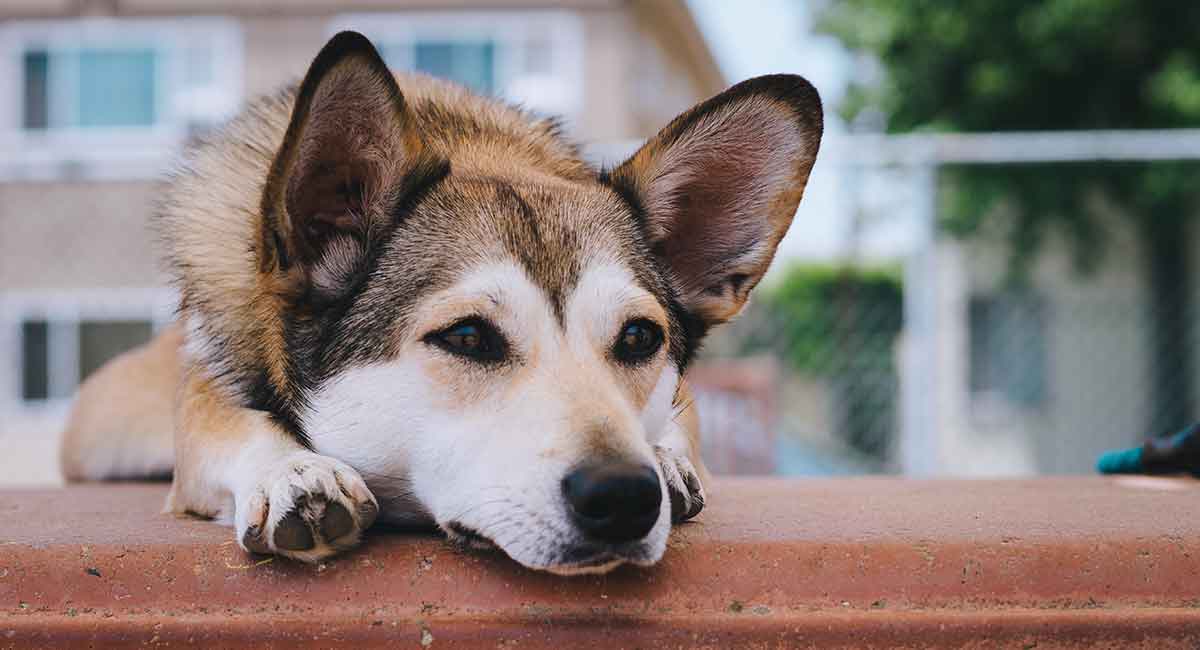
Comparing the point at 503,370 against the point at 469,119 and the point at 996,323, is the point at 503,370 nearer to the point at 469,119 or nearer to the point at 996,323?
the point at 469,119

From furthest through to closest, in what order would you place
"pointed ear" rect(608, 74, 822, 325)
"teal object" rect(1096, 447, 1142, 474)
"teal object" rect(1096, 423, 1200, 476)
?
1. "teal object" rect(1096, 447, 1142, 474)
2. "teal object" rect(1096, 423, 1200, 476)
3. "pointed ear" rect(608, 74, 822, 325)

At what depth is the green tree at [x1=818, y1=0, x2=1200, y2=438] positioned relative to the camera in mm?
9578

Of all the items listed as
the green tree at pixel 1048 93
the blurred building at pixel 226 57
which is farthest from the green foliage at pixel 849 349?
the blurred building at pixel 226 57

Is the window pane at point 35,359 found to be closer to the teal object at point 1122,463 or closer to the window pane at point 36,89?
the window pane at point 36,89

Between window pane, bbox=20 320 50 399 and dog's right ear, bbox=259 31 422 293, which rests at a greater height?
dog's right ear, bbox=259 31 422 293

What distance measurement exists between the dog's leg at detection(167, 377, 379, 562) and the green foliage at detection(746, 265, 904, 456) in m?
4.91

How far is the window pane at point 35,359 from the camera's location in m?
10.4

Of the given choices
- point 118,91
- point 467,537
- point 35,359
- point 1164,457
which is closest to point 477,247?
point 467,537

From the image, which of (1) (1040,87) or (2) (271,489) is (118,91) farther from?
(2) (271,489)

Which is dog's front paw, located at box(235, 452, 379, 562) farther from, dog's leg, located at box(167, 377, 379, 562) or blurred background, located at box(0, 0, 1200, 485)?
blurred background, located at box(0, 0, 1200, 485)

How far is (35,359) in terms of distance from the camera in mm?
11055

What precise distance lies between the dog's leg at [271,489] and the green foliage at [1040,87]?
787 cm

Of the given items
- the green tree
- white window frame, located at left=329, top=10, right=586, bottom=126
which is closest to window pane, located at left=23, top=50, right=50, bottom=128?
white window frame, located at left=329, top=10, right=586, bottom=126

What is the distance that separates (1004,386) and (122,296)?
9.55 meters
